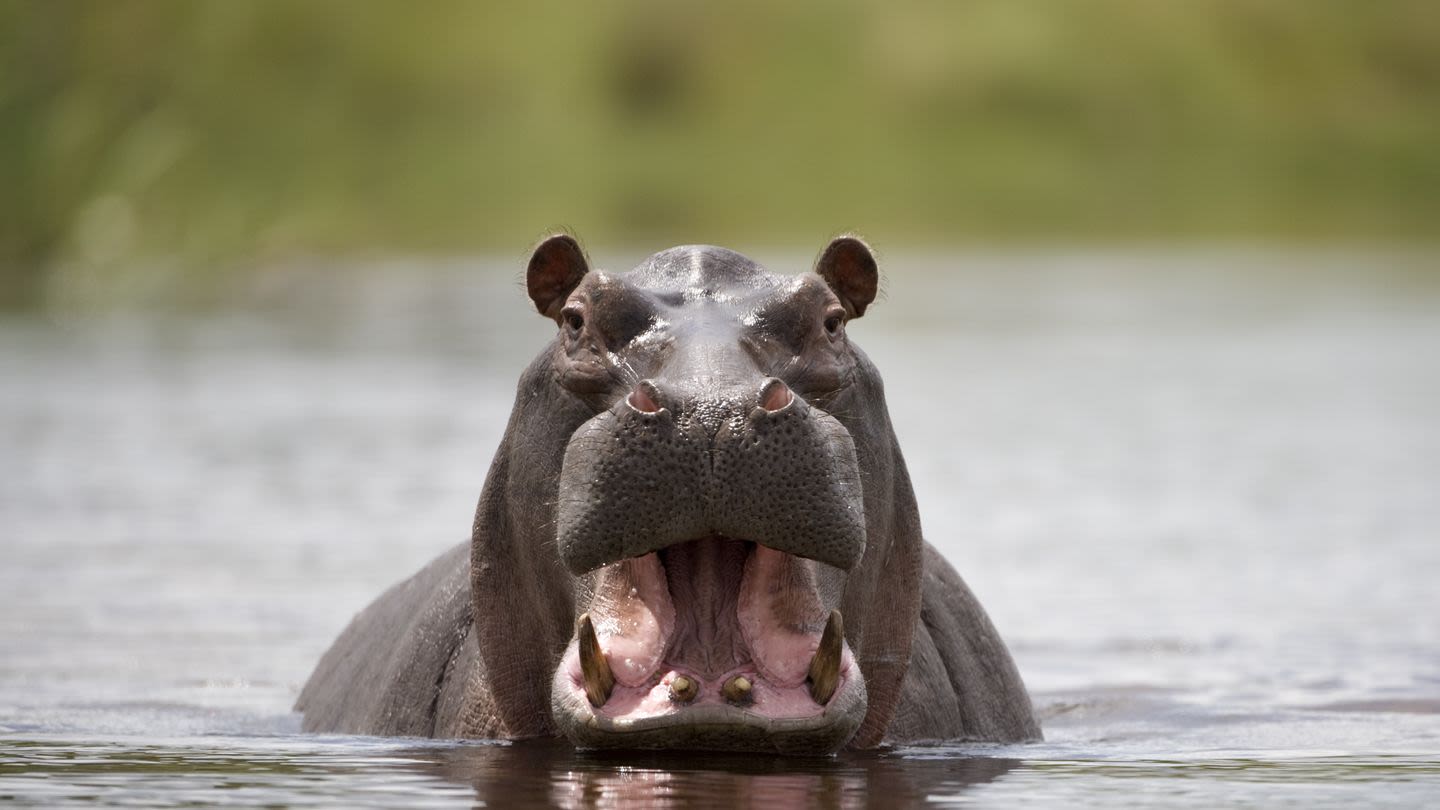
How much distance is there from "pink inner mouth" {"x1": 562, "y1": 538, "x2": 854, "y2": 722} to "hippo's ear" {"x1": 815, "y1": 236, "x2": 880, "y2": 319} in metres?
0.77

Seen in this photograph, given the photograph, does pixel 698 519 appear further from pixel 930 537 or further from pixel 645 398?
pixel 930 537

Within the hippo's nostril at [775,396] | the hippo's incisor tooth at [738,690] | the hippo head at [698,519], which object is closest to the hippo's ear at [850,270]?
the hippo head at [698,519]

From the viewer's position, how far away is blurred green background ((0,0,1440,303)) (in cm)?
14338

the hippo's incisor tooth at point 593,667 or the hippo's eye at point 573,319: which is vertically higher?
the hippo's eye at point 573,319

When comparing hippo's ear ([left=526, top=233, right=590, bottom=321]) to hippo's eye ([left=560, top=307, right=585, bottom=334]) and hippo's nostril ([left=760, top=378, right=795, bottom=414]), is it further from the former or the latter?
hippo's nostril ([left=760, top=378, right=795, bottom=414])

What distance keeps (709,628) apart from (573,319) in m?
0.80

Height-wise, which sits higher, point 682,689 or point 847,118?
point 847,118

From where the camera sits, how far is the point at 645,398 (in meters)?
5.39

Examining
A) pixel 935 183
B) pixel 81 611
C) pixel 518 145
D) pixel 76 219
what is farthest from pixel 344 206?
pixel 81 611

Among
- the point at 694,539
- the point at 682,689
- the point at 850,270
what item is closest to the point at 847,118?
the point at 850,270

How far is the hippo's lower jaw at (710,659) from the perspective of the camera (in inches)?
211

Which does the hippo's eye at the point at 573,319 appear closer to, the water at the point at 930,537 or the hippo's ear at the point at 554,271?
the hippo's ear at the point at 554,271

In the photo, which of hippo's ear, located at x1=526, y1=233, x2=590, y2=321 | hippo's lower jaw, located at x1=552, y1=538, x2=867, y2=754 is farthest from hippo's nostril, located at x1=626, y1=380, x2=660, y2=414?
hippo's ear, located at x1=526, y1=233, x2=590, y2=321

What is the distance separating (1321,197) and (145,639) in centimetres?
15039
